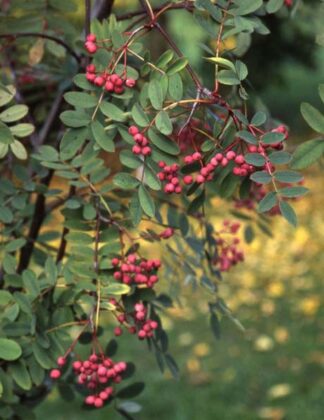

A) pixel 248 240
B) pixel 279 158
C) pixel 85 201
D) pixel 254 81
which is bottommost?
pixel 254 81

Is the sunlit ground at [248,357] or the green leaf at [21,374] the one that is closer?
the green leaf at [21,374]

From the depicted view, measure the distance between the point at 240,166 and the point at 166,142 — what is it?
0.50 ft

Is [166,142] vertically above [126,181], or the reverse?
[166,142]

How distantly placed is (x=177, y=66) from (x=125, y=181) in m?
0.24

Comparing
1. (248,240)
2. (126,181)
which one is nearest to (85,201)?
(126,181)

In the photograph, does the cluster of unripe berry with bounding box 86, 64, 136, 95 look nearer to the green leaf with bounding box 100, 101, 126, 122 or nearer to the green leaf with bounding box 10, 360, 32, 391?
the green leaf with bounding box 100, 101, 126, 122

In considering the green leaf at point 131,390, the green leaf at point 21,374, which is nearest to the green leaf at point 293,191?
→ the green leaf at point 21,374

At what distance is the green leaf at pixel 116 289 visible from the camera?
166cm

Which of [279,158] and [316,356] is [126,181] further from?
[316,356]

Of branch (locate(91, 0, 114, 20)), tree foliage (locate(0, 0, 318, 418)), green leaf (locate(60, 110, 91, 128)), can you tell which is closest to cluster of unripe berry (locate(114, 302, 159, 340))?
tree foliage (locate(0, 0, 318, 418))

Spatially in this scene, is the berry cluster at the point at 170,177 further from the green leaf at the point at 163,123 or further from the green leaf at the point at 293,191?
the green leaf at the point at 293,191

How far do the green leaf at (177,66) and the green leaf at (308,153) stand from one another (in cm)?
25

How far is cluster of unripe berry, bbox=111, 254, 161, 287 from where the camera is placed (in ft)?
5.58

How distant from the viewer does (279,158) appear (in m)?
1.47
